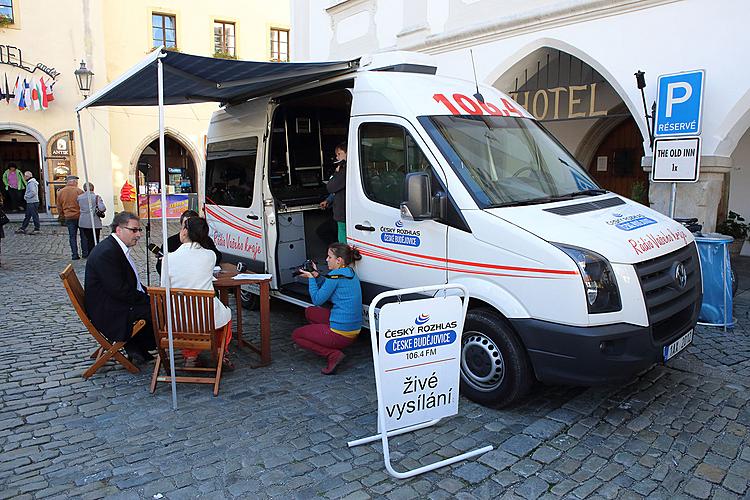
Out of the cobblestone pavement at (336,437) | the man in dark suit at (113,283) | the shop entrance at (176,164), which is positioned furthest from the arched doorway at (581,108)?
the shop entrance at (176,164)

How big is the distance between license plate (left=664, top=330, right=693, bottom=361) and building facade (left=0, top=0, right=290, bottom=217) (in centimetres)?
1478

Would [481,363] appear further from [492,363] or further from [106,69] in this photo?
[106,69]

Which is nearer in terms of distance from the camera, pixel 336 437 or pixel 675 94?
pixel 336 437

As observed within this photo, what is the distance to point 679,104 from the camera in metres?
7.20

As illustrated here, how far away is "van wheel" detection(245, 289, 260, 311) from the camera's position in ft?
24.0

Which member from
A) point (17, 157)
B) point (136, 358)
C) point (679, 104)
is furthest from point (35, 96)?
point (679, 104)

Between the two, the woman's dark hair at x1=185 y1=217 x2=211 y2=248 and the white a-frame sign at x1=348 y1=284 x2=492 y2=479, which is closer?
the white a-frame sign at x1=348 y1=284 x2=492 y2=479

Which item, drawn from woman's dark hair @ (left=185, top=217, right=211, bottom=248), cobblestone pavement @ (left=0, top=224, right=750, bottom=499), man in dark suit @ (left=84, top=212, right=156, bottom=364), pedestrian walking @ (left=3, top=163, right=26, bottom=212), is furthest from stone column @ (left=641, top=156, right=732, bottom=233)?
pedestrian walking @ (left=3, top=163, right=26, bottom=212)

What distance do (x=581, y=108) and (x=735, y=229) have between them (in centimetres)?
375

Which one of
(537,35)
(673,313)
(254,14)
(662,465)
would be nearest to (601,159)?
(537,35)

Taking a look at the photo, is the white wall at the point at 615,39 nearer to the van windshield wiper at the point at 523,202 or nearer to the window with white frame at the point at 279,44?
the van windshield wiper at the point at 523,202

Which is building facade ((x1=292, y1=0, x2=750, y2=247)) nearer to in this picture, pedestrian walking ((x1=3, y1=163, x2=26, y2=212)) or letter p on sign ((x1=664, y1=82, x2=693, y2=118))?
letter p on sign ((x1=664, y1=82, x2=693, y2=118))

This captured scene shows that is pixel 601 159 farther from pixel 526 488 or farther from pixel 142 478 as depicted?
pixel 142 478

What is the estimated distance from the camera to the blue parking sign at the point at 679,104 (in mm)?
7012
